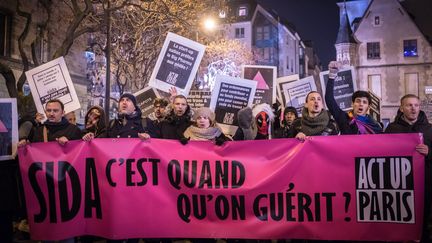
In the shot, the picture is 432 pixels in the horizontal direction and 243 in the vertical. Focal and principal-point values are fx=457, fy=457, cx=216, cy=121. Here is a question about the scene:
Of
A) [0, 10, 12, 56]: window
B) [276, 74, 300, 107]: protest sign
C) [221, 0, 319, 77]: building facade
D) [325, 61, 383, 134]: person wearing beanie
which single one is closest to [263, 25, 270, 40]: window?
[221, 0, 319, 77]: building facade

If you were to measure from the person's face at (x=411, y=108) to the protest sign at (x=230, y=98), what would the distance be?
3005mm

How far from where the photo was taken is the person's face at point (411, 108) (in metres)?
4.98

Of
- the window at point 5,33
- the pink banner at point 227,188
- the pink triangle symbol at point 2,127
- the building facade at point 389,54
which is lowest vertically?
the pink banner at point 227,188

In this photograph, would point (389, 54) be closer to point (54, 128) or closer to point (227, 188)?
point (227, 188)

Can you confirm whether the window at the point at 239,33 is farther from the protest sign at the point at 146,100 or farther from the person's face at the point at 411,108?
the person's face at the point at 411,108

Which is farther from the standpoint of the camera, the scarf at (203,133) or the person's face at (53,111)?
the scarf at (203,133)

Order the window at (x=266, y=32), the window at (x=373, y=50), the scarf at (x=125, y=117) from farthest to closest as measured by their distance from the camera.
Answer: the window at (x=266, y=32) → the window at (x=373, y=50) → the scarf at (x=125, y=117)

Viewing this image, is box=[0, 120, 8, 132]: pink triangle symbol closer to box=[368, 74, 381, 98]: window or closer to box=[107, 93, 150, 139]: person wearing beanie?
box=[107, 93, 150, 139]: person wearing beanie

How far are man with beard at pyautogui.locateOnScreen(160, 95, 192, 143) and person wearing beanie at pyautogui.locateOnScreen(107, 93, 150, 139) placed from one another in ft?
1.34

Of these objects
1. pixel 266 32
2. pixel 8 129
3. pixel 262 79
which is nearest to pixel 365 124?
pixel 262 79

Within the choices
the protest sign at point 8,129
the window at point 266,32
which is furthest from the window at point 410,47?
the protest sign at point 8,129

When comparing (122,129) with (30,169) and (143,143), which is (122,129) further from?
(30,169)

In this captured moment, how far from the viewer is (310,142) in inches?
200

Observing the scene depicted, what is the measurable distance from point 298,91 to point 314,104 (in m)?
3.58
